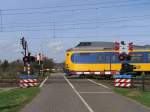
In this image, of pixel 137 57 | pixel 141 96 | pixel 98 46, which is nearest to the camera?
pixel 141 96

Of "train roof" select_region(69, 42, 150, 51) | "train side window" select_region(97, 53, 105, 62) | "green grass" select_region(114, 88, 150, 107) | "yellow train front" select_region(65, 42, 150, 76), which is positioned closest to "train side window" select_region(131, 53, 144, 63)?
"yellow train front" select_region(65, 42, 150, 76)

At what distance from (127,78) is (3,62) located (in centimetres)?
7977

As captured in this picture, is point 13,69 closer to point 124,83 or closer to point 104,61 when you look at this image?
point 104,61

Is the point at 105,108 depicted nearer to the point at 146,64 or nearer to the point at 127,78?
the point at 127,78

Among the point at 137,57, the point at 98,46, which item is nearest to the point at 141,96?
the point at 137,57

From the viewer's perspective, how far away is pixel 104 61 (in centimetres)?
6519

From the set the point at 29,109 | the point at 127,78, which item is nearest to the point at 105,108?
the point at 29,109

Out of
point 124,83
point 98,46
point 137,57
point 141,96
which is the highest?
point 98,46

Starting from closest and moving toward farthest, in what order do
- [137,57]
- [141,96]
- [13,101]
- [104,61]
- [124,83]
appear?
[13,101], [141,96], [124,83], [137,57], [104,61]

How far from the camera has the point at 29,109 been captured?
22500 mm

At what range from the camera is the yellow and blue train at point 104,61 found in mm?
64875

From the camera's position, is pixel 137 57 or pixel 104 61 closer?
pixel 137 57

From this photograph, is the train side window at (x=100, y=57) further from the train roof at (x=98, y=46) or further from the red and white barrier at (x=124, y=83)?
the red and white barrier at (x=124, y=83)

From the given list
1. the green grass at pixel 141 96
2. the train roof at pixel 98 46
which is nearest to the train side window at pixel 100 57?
the train roof at pixel 98 46
